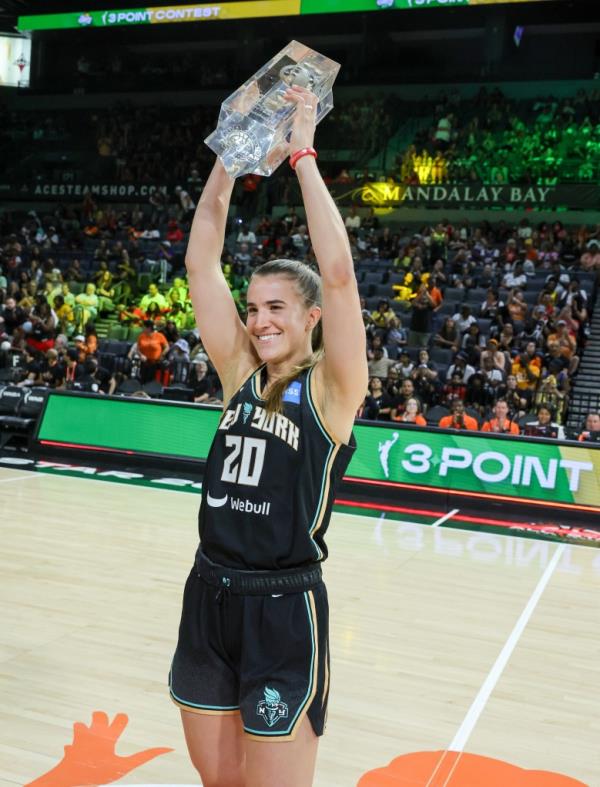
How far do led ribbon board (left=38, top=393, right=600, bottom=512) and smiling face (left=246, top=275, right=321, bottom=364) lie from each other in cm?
806

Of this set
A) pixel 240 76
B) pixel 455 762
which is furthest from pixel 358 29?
pixel 455 762

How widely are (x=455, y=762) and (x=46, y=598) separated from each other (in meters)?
3.12

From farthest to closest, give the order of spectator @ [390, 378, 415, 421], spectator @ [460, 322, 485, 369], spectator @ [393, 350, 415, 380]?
spectator @ [460, 322, 485, 369]
spectator @ [393, 350, 415, 380]
spectator @ [390, 378, 415, 421]

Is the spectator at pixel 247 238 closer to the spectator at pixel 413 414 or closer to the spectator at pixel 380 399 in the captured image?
the spectator at pixel 380 399

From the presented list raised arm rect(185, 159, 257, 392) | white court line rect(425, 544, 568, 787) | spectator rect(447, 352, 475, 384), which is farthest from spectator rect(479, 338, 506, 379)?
raised arm rect(185, 159, 257, 392)

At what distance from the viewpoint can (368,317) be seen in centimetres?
1548

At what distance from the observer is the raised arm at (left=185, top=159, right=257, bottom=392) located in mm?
2496

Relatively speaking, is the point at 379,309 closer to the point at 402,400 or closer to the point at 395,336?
the point at 395,336

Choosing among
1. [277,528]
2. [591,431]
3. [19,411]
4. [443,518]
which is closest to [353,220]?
[19,411]

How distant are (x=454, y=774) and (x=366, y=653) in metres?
1.50

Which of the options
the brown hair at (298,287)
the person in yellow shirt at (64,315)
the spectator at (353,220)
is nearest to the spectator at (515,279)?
the spectator at (353,220)

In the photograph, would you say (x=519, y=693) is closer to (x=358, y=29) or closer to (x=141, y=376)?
(x=141, y=376)

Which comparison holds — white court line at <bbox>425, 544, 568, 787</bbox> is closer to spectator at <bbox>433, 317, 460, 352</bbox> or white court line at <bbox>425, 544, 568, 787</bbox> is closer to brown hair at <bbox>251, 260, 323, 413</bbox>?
brown hair at <bbox>251, 260, 323, 413</bbox>

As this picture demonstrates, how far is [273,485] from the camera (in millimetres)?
2217
